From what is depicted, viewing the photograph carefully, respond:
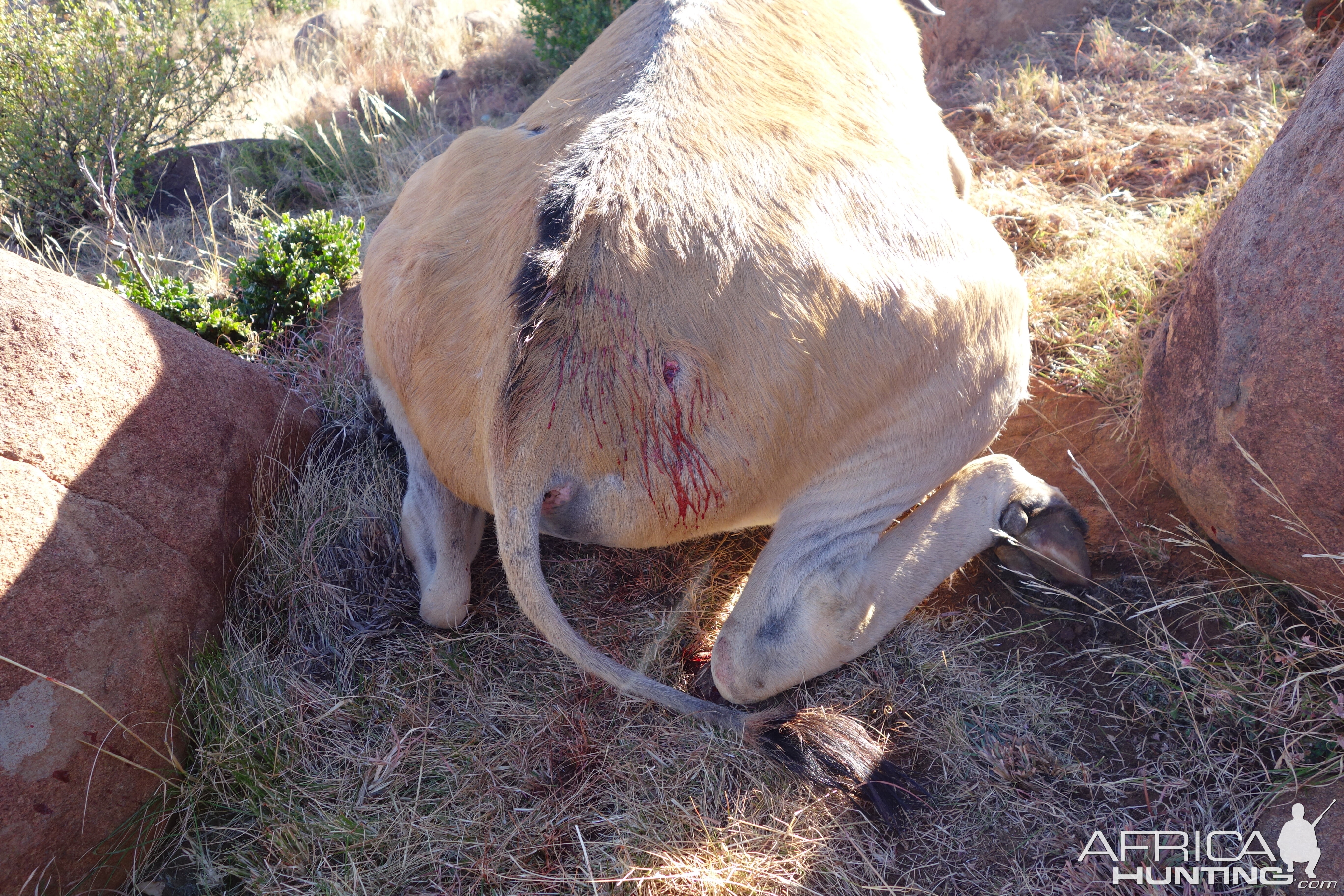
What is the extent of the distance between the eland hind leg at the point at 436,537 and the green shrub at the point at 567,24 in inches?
182

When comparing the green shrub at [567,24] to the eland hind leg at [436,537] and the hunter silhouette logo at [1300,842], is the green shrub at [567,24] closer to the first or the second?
the eland hind leg at [436,537]

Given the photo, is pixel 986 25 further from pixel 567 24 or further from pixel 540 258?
pixel 540 258

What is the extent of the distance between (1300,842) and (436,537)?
92.4 inches

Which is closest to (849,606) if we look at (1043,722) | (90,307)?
(1043,722)

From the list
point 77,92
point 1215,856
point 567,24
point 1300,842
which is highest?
point 567,24

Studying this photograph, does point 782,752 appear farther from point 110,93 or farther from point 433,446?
point 110,93

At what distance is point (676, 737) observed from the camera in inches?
87.8

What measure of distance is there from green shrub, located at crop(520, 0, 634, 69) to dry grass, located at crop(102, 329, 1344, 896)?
16.6ft

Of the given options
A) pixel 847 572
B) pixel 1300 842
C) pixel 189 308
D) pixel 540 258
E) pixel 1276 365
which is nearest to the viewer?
pixel 1300 842

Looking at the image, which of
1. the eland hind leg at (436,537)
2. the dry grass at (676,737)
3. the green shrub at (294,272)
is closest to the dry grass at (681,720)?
the dry grass at (676,737)

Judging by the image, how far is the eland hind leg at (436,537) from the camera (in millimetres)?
2490

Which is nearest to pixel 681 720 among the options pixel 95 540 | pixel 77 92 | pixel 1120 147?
pixel 95 540

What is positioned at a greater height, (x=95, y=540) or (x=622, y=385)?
(x=622, y=385)

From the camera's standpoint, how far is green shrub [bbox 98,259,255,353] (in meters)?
3.34
